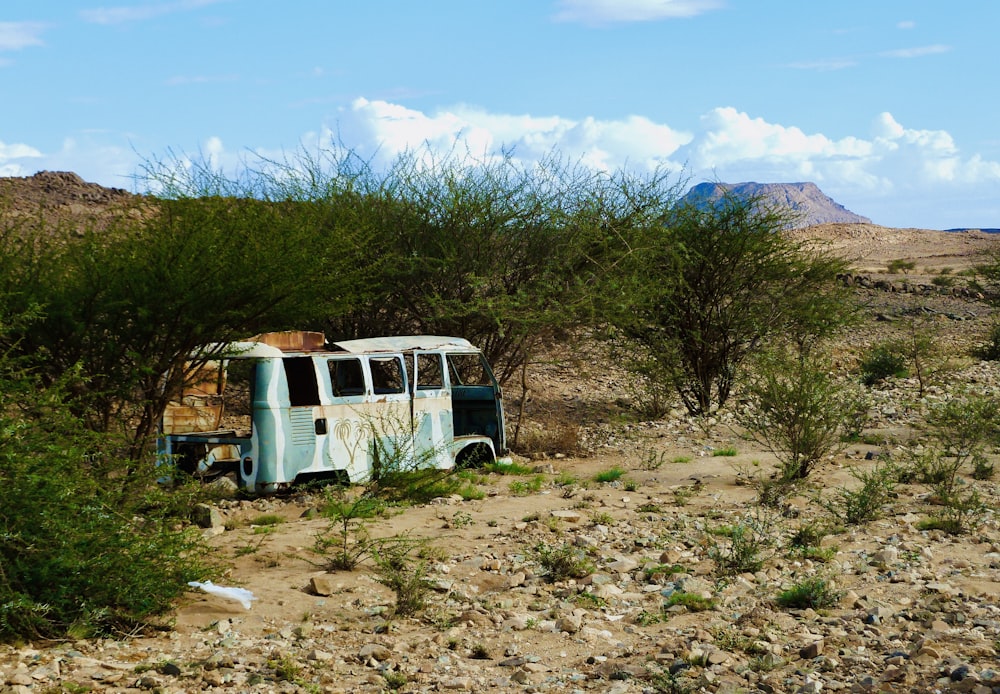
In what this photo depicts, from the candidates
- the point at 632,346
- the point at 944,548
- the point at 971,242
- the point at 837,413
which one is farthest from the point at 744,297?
the point at 971,242

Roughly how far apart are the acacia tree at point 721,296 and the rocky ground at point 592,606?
23.0ft

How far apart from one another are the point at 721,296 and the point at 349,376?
968cm

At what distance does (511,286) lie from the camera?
60.2ft

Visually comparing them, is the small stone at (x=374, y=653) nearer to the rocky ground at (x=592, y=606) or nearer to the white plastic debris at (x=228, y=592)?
the rocky ground at (x=592, y=606)

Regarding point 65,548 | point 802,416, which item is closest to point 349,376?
point 802,416

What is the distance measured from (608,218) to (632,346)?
2544 millimetres

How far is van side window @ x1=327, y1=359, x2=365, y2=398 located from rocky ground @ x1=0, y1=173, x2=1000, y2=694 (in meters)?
1.32

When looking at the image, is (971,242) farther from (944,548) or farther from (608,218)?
(944,548)

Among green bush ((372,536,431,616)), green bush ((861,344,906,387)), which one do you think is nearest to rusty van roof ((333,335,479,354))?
green bush ((372,536,431,616))

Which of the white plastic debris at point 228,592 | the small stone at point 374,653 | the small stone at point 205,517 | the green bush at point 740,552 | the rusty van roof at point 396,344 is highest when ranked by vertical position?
the rusty van roof at point 396,344

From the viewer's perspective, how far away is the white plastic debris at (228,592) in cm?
720

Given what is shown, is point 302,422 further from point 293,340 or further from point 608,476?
point 608,476

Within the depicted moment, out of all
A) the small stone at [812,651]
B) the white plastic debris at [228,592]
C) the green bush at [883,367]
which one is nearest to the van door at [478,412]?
the white plastic debris at [228,592]

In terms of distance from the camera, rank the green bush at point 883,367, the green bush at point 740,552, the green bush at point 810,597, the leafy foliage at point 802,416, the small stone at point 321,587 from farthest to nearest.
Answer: the green bush at point 883,367 → the leafy foliage at point 802,416 → the green bush at point 740,552 → the small stone at point 321,587 → the green bush at point 810,597
